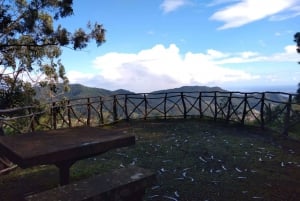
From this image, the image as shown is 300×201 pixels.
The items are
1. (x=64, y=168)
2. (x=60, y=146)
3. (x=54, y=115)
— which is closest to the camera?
(x=60, y=146)

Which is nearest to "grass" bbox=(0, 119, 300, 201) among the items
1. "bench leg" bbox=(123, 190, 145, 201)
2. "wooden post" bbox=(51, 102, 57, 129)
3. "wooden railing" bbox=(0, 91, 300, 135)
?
"wooden railing" bbox=(0, 91, 300, 135)

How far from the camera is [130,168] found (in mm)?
5656

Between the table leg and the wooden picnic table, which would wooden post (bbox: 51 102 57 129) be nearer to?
the wooden picnic table

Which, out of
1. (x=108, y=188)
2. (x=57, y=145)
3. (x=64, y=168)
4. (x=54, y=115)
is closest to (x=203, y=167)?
(x=64, y=168)

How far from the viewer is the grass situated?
7016mm

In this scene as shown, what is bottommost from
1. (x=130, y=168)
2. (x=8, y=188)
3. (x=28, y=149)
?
(x=8, y=188)

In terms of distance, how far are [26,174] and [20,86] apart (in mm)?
8588

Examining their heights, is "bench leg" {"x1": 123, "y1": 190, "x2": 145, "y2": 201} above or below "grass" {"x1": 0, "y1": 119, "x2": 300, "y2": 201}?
above

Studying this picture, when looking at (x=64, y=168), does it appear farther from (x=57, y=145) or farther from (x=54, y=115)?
(x=54, y=115)

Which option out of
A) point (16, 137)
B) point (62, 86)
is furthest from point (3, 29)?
point (16, 137)

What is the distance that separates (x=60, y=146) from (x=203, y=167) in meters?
4.12

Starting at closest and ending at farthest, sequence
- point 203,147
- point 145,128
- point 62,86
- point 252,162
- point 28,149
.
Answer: point 28,149, point 252,162, point 203,147, point 145,128, point 62,86

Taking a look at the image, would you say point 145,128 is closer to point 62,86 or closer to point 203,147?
point 203,147

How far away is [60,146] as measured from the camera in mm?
5781
